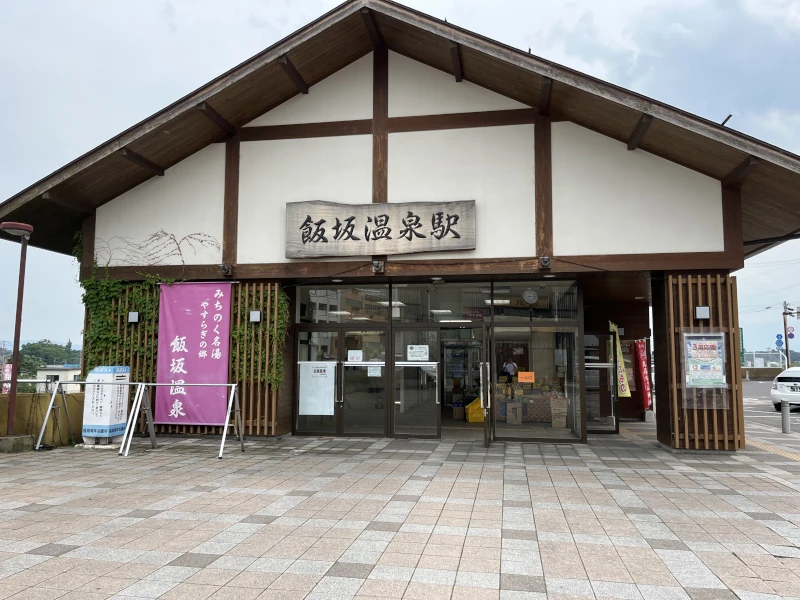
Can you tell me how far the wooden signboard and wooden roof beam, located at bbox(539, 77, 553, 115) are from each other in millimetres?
1870

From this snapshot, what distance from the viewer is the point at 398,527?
505 centimetres

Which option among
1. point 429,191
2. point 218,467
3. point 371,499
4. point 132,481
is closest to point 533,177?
point 429,191

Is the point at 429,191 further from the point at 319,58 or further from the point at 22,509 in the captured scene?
the point at 22,509

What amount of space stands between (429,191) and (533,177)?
174cm

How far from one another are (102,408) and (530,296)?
755 cm

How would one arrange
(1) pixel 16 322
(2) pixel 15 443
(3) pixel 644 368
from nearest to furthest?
(2) pixel 15 443, (1) pixel 16 322, (3) pixel 644 368

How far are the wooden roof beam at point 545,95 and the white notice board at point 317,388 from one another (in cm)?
582

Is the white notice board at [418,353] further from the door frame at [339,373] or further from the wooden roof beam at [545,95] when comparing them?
the wooden roof beam at [545,95]

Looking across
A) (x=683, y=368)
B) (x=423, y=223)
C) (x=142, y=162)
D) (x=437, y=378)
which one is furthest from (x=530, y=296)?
(x=142, y=162)

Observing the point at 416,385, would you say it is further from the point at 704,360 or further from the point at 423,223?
the point at 704,360

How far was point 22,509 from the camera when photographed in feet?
A: 18.2

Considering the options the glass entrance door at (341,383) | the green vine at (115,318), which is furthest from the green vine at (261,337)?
the green vine at (115,318)

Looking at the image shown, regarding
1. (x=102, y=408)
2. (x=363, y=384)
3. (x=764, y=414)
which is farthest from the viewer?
(x=764, y=414)

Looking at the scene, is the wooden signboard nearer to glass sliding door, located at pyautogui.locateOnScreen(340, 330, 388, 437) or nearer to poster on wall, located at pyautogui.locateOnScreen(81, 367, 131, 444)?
glass sliding door, located at pyautogui.locateOnScreen(340, 330, 388, 437)
